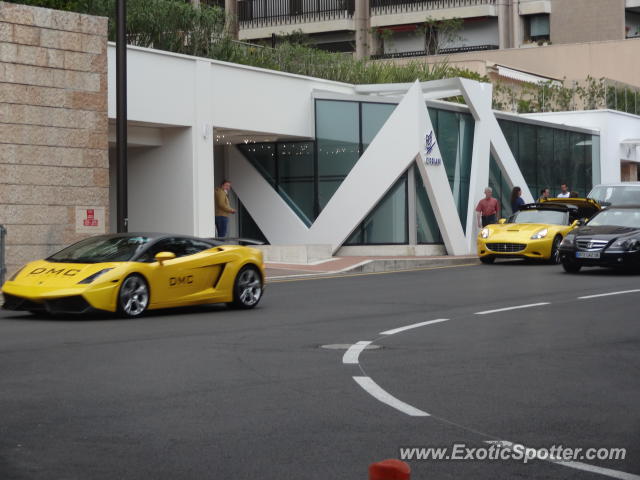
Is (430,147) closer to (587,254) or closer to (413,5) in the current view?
(587,254)

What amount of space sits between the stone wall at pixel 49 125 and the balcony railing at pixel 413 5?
4200 centimetres

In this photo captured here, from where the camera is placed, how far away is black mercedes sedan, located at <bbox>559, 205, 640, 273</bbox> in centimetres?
2355

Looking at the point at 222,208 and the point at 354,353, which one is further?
the point at 222,208

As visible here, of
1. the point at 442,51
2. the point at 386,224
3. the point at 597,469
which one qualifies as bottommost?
the point at 597,469

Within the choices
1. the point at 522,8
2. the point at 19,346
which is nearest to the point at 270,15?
the point at 522,8

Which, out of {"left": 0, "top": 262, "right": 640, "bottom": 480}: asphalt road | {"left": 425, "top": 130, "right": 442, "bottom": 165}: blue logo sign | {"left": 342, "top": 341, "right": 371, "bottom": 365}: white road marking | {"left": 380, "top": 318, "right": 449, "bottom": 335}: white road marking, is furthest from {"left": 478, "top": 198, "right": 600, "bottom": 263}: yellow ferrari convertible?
→ {"left": 342, "top": 341, "right": 371, "bottom": 365}: white road marking

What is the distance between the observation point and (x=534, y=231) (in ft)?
91.6

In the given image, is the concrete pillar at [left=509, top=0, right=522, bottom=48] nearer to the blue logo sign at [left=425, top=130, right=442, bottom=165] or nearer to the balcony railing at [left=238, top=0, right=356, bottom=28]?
the balcony railing at [left=238, top=0, right=356, bottom=28]

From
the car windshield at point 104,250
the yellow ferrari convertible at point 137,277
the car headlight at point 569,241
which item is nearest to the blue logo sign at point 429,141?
the car headlight at point 569,241

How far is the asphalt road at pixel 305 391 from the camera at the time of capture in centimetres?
662

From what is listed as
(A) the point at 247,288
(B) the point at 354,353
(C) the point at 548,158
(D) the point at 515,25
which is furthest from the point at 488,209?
(D) the point at 515,25

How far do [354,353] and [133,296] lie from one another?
4821mm

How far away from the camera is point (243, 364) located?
10.8 metres

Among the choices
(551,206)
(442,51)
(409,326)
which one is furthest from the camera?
(442,51)
